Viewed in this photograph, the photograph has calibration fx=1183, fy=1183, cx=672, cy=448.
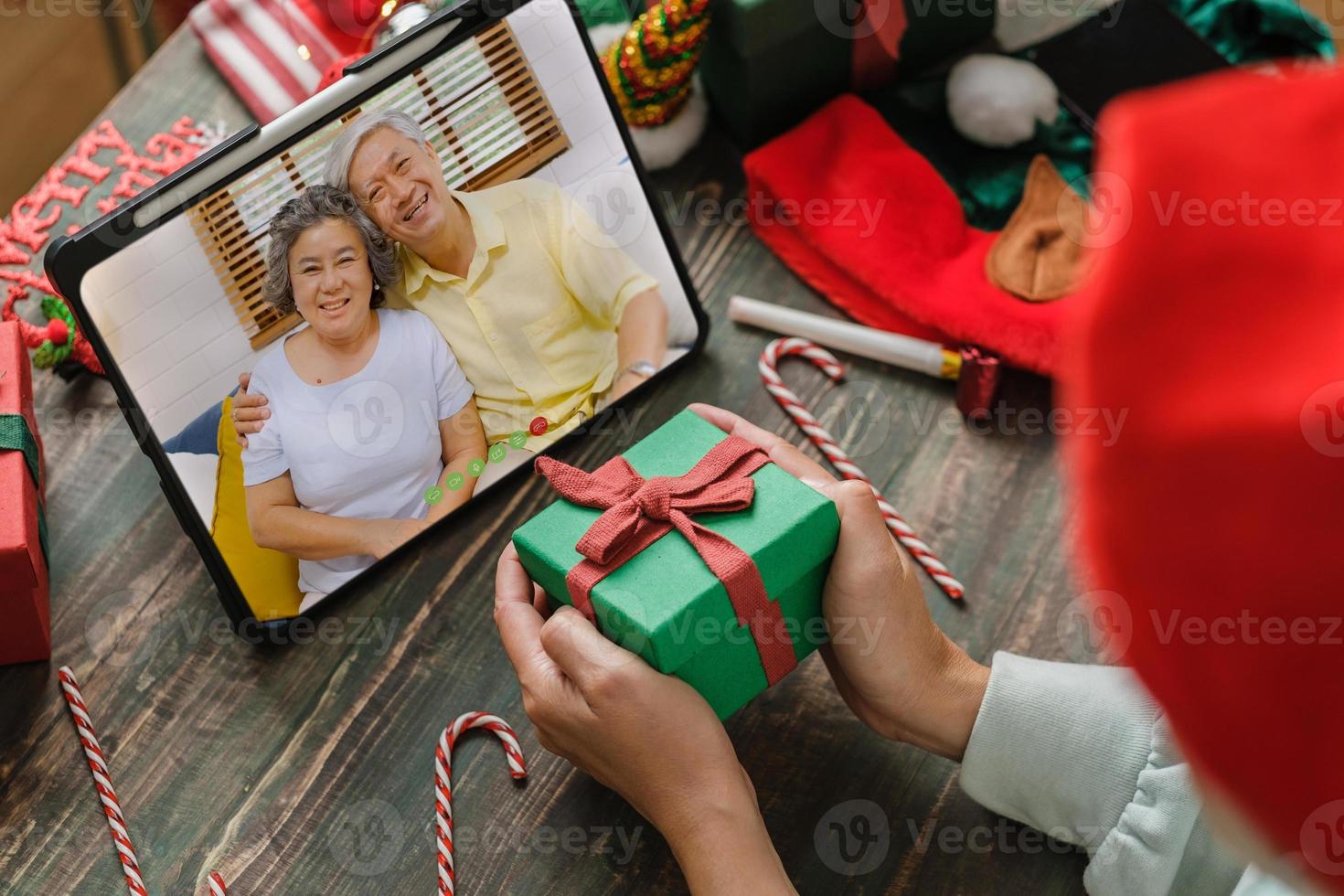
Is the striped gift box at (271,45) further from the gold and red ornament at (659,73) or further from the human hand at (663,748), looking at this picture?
the human hand at (663,748)

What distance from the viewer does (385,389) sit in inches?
31.8

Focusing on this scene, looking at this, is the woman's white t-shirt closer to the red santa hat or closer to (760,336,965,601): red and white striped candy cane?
(760,336,965,601): red and white striped candy cane

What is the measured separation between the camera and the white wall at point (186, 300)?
76 centimetres

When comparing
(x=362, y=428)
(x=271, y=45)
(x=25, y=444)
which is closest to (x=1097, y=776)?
(x=362, y=428)

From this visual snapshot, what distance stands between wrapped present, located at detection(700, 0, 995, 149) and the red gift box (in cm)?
58

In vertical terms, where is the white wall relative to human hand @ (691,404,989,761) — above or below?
above

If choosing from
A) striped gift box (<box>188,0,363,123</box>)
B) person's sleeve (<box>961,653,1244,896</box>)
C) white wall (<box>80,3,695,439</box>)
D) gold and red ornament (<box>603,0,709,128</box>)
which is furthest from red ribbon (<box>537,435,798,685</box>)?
striped gift box (<box>188,0,363,123</box>)

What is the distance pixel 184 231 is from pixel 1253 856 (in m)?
0.70

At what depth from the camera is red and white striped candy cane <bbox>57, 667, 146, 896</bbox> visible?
0.75 metres

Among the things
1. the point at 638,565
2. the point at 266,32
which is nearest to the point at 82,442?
the point at 266,32

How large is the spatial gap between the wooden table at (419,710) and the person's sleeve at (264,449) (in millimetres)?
110

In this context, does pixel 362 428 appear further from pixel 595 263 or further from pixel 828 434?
pixel 828 434

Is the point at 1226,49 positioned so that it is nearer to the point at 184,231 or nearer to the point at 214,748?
the point at 184,231

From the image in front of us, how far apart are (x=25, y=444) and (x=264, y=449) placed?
0.17 metres
